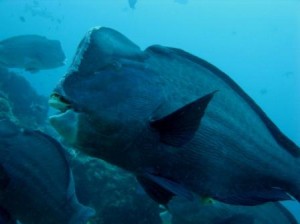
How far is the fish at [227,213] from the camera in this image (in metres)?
2.77

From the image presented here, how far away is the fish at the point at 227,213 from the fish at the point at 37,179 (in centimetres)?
109

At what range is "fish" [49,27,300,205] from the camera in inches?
55.4

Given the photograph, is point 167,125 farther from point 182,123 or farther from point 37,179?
point 37,179

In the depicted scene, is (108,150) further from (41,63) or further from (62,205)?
(41,63)

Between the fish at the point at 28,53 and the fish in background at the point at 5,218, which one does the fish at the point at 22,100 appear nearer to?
the fish at the point at 28,53

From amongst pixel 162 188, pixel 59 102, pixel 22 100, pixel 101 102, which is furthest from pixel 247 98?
pixel 22 100

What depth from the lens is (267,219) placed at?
3178 mm

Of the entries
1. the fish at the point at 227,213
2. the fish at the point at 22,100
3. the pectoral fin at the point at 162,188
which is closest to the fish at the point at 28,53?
the fish at the point at 22,100

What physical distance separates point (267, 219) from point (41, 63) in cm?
768

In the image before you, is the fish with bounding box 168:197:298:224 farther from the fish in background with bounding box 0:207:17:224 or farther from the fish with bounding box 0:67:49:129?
the fish with bounding box 0:67:49:129

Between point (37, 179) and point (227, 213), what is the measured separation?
223 centimetres

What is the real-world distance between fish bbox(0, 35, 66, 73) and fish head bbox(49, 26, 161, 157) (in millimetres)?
8142

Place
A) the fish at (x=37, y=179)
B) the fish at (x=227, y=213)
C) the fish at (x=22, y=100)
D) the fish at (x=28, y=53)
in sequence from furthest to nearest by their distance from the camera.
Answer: the fish at (x=22, y=100) → the fish at (x=28, y=53) → the fish at (x=227, y=213) → the fish at (x=37, y=179)

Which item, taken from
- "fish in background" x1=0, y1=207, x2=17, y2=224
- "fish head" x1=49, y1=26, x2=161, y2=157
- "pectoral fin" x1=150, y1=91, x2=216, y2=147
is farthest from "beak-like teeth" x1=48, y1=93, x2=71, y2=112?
"fish in background" x1=0, y1=207, x2=17, y2=224
